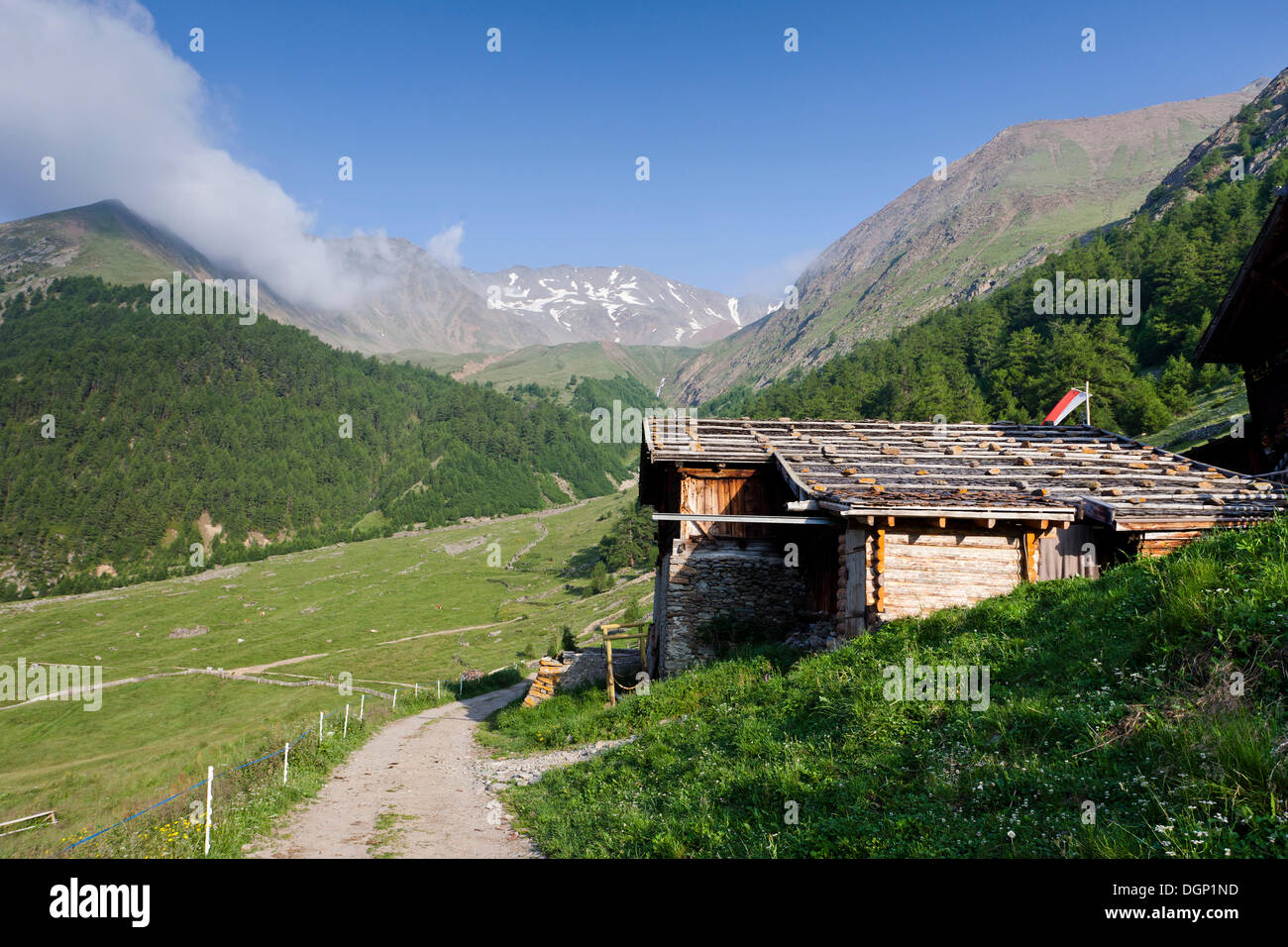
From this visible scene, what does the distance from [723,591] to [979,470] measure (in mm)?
7676

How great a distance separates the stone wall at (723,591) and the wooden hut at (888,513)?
1.6 inches

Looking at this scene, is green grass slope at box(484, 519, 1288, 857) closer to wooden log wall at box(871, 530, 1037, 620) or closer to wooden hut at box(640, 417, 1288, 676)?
wooden log wall at box(871, 530, 1037, 620)

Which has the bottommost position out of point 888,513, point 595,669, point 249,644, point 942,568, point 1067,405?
point 249,644

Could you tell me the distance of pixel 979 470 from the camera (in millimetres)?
17062

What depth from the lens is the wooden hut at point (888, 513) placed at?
13.9 metres

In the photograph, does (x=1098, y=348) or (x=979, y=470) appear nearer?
(x=979, y=470)

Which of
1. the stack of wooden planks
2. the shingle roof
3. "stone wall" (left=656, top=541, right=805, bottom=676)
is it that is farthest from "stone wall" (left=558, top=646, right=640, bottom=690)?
the shingle roof

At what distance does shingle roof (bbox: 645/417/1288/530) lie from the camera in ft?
45.5

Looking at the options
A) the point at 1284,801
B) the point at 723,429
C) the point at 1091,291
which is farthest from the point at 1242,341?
the point at 1091,291

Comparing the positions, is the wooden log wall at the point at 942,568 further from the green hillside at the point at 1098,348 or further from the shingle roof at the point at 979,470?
the green hillside at the point at 1098,348

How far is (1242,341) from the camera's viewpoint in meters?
20.9

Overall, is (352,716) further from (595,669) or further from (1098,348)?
(1098,348)

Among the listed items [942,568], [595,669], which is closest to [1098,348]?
[595,669]

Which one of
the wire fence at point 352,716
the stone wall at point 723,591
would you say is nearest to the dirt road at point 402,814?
the wire fence at point 352,716
